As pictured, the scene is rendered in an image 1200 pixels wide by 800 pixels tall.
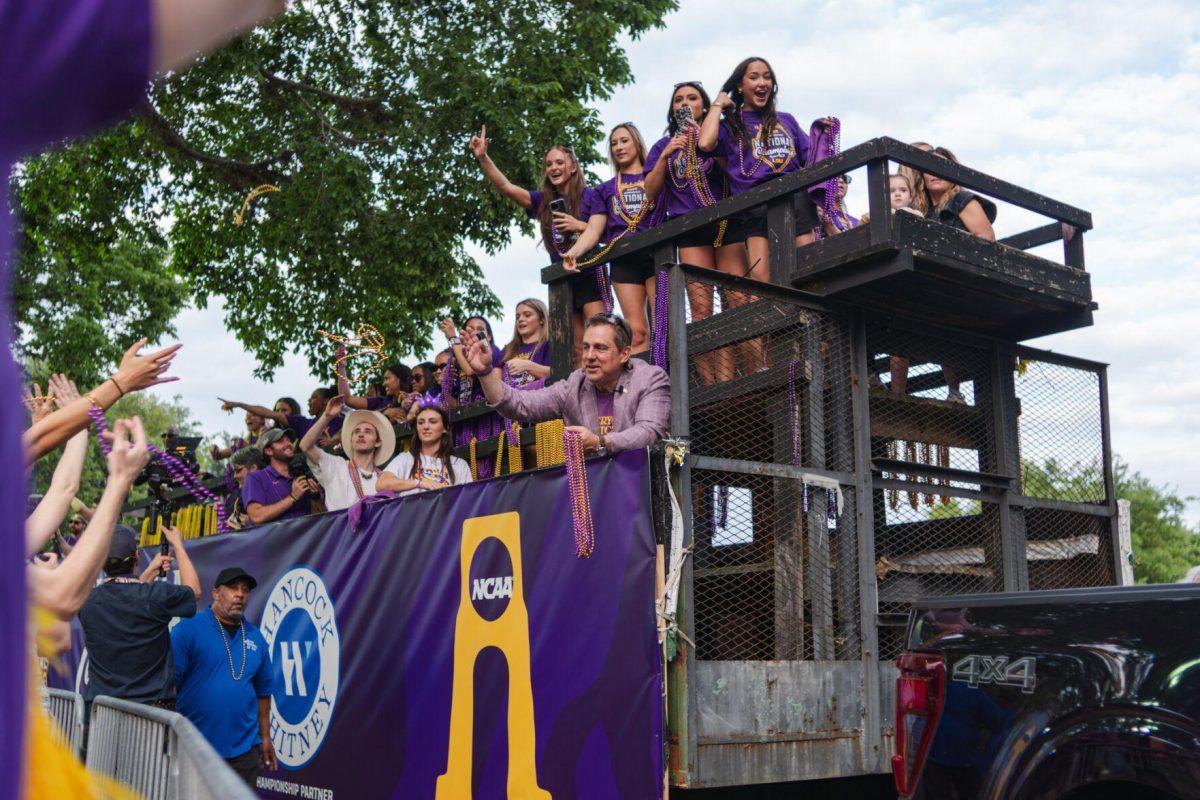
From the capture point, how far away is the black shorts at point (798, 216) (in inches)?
294

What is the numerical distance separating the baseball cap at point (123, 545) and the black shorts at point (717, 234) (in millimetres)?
3793

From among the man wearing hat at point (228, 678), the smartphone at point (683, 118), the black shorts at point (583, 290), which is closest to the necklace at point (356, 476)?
the man wearing hat at point (228, 678)

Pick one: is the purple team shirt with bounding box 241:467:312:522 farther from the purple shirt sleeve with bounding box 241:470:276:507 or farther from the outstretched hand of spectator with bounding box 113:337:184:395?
the outstretched hand of spectator with bounding box 113:337:184:395

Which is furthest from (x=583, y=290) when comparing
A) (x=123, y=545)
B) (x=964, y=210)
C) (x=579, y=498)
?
(x=123, y=545)

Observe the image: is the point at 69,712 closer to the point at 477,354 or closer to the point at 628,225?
the point at 477,354

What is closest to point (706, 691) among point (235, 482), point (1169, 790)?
point (1169, 790)

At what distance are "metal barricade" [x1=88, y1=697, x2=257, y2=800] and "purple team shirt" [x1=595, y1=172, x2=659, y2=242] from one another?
434 cm

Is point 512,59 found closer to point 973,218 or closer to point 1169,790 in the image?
point 973,218

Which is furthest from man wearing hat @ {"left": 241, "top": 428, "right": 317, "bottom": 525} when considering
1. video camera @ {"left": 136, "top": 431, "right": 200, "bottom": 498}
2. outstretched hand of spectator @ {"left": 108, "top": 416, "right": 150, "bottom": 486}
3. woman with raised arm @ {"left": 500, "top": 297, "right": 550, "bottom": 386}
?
outstretched hand of spectator @ {"left": 108, "top": 416, "right": 150, "bottom": 486}

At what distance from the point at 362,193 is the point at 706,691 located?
37.7 ft

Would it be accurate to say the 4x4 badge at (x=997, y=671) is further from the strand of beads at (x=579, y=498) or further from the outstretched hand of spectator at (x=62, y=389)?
the outstretched hand of spectator at (x=62, y=389)

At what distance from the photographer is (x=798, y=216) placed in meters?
7.50

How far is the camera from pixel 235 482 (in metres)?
13.3

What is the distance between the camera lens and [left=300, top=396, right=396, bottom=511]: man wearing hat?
10.2 m
